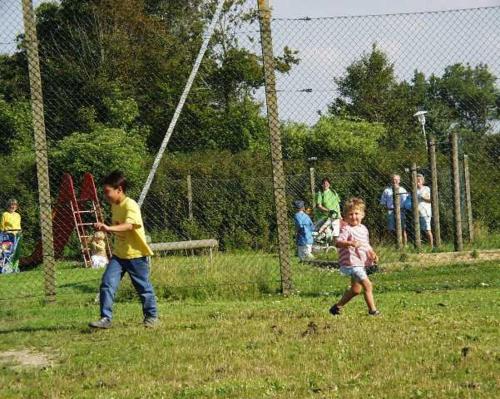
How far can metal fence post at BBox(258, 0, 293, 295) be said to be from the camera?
11.1 metres

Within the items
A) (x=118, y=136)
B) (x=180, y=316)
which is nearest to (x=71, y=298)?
(x=180, y=316)

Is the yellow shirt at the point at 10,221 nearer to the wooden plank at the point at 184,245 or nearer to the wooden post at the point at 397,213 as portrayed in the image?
the wooden plank at the point at 184,245

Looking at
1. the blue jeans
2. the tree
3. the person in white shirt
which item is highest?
the tree

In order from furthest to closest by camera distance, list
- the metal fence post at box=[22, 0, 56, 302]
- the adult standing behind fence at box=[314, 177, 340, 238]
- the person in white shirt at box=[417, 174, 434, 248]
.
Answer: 1. the adult standing behind fence at box=[314, 177, 340, 238]
2. the person in white shirt at box=[417, 174, 434, 248]
3. the metal fence post at box=[22, 0, 56, 302]

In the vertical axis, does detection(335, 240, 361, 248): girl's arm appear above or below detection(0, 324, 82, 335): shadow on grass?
above

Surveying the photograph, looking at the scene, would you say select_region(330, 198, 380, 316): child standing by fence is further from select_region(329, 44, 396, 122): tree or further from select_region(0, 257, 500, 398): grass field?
select_region(329, 44, 396, 122): tree

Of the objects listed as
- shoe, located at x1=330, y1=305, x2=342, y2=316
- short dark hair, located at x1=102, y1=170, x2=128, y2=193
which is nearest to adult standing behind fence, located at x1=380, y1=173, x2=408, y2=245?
shoe, located at x1=330, y1=305, x2=342, y2=316

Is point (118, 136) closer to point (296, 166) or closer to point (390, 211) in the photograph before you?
point (296, 166)

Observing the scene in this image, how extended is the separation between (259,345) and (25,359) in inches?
74.2

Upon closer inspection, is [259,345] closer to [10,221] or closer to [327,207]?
[327,207]

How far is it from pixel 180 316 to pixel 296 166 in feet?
41.0

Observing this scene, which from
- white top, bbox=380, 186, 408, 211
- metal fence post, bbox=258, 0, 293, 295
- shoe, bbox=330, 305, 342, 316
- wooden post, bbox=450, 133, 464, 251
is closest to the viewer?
shoe, bbox=330, 305, 342, 316

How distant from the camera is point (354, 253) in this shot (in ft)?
30.3

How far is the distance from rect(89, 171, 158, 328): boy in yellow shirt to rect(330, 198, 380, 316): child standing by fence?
5.77 feet
